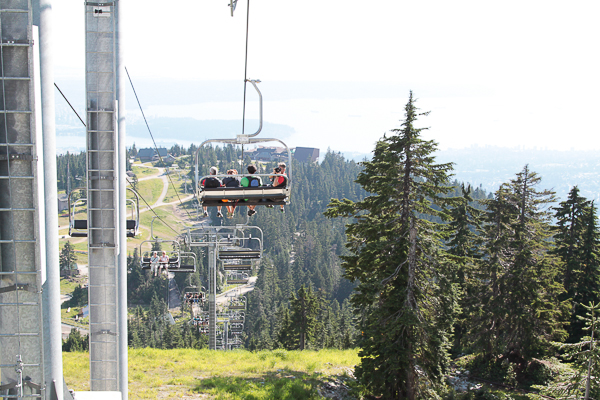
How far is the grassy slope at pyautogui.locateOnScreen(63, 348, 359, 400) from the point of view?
14508 millimetres

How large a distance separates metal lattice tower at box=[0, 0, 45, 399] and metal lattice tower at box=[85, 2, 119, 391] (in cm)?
180

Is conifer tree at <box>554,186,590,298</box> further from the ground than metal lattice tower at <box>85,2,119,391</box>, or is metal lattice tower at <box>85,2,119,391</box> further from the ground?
metal lattice tower at <box>85,2,119,391</box>

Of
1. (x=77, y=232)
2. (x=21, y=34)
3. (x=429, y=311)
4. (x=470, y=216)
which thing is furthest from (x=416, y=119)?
(x=470, y=216)

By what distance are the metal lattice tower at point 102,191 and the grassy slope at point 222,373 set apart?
5.63m

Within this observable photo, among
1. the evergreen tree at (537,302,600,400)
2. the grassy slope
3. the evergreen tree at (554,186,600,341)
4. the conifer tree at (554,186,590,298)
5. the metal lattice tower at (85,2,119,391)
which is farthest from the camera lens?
the conifer tree at (554,186,590,298)

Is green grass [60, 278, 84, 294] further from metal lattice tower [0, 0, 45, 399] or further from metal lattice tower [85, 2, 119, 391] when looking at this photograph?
metal lattice tower [0, 0, 45, 399]

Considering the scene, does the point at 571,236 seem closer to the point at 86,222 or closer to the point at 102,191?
the point at 86,222

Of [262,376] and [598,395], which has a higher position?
[598,395]

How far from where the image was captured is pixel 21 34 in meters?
6.48

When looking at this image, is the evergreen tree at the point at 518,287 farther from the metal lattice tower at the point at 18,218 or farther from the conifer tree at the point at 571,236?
the metal lattice tower at the point at 18,218

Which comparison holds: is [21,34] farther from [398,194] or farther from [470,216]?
[470,216]

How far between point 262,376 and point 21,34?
44.1 ft

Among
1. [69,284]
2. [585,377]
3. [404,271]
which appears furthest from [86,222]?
[69,284]

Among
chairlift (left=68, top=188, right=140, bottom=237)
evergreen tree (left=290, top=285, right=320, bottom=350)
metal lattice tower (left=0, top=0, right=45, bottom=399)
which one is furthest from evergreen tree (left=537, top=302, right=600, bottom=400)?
evergreen tree (left=290, top=285, right=320, bottom=350)
